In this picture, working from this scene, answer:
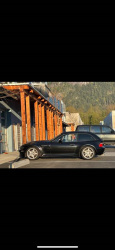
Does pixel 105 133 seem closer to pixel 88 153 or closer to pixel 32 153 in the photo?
pixel 88 153

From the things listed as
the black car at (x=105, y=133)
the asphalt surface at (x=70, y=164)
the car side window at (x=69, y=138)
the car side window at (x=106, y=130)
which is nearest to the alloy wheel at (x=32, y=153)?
the asphalt surface at (x=70, y=164)

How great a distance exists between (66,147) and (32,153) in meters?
1.71

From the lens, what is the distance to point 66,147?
53.9 feet

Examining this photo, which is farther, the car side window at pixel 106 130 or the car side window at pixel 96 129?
the car side window at pixel 96 129

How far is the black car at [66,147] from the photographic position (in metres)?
16.5

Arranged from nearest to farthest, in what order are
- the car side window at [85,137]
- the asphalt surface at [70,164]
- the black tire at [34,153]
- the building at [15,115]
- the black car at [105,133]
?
1. the asphalt surface at [70,164]
2. the black tire at [34,153]
3. the car side window at [85,137]
4. the building at [15,115]
5. the black car at [105,133]

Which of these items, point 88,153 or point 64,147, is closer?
point 64,147

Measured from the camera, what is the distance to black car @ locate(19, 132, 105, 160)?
1645cm

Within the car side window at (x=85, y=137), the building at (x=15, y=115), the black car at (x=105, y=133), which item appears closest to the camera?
the car side window at (x=85, y=137)

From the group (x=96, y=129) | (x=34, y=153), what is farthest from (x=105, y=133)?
(x=34, y=153)

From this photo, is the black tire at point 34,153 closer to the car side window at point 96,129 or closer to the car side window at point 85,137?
the car side window at point 85,137
